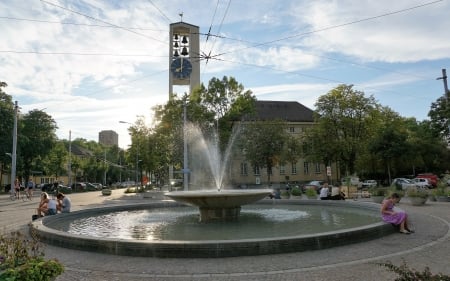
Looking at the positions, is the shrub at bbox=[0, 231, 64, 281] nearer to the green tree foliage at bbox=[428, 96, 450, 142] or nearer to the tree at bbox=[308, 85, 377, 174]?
the green tree foliage at bbox=[428, 96, 450, 142]

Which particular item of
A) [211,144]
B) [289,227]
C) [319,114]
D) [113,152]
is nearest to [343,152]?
[319,114]

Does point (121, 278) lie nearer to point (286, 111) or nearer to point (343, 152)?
point (343, 152)

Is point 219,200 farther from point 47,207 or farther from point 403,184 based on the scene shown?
point 403,184

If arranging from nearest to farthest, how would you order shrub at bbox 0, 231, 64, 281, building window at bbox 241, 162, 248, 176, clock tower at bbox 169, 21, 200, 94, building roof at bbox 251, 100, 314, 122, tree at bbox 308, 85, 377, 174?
1. shrub at bbox 0, 231, 64, 281
2. clock tower at bbox 169, 21, 200, 94
3. tree at bbox 308, 85, 377, 174
4. building window at bbox 241, 162, 248, 176
5. building roof at bbox 251, 100, 314, 122

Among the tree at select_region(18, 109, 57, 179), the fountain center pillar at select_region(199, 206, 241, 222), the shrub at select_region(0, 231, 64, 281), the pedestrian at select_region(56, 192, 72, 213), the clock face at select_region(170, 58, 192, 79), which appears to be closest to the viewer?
the shrub at select_region(0, 231, 64, 281)

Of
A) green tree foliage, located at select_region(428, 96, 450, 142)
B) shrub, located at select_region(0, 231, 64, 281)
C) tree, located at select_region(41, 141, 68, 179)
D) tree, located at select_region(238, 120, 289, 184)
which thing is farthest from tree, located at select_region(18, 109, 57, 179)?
shrub, located at select_region(0, 231, 64, 281)

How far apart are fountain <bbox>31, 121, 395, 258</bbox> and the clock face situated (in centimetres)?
2595

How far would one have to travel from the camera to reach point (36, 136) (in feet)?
225

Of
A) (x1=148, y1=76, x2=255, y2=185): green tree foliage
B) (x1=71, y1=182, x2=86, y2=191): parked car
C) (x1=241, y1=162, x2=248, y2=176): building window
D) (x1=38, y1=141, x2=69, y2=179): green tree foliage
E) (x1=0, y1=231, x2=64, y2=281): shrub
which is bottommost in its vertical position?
(x1=71, y1=182, x2=86, y2=191): parked car

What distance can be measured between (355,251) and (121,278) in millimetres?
5172

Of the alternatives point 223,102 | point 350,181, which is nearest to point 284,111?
point 223,102

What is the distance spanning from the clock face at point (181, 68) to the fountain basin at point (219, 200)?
30.1 m

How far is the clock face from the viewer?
43722 mm

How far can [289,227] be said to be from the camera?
12594 mm
